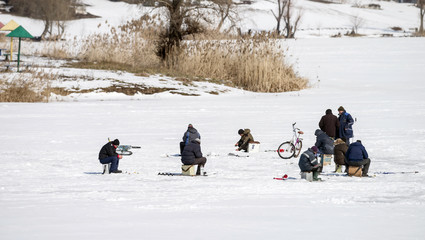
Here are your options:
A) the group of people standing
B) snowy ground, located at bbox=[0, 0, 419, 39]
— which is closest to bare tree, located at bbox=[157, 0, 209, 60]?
the group of people standing

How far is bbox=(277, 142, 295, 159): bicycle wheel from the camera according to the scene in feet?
44.5

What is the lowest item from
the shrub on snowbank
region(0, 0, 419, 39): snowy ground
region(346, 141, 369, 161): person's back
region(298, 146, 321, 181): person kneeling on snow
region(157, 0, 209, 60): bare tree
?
region(298, 146, 321, 181): person kneeling on snow

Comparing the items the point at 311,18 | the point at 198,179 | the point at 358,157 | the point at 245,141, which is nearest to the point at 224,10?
the point at 245,141

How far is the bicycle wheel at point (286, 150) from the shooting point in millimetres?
13578

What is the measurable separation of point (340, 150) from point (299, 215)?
4.22 meters

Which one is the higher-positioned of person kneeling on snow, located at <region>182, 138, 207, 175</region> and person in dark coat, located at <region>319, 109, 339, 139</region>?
person in dark coat, located at <region>319, 109, 339, 139</region>

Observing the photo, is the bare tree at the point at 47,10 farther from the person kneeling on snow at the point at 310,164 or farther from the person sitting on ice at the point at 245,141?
the person kneeling on snow at the point at 310,164

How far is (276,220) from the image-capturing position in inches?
318

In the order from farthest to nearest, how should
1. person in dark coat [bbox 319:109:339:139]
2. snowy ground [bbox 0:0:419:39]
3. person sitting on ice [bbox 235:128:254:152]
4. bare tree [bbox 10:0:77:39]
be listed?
snowy ground [bbox 0:0:419:39] → bare tree [bbox 10:0:77:39] → person in dark coat [bbox 319:109:339:139] → person sitting on ice [bbox 235:128:254:152]

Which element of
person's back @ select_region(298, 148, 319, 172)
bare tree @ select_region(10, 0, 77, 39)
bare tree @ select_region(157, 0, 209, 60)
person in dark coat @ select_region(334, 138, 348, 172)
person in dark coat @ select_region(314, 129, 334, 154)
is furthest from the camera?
bare tree @ select_region(10, 0, 77, 39)

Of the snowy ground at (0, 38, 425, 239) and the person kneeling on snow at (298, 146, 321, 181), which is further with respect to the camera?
the person kneeling on snow at (298, 146, 321, 181)

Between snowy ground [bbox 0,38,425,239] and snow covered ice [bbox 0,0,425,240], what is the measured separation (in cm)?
2

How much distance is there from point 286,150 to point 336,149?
4.99 ft

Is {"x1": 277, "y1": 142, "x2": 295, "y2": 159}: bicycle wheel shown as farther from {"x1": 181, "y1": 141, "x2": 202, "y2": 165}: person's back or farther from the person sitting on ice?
{"x1": 181, "y1": 141, "x2": 202, "y2": 165}: person's back
